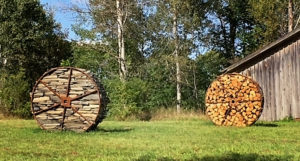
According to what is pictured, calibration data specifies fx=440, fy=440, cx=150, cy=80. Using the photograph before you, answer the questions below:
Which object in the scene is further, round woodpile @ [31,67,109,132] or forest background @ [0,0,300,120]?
forest background @ [0,0,300,120]

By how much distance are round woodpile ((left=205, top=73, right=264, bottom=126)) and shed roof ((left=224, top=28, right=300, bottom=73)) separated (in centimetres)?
478

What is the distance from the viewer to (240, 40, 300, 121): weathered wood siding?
20.7 m

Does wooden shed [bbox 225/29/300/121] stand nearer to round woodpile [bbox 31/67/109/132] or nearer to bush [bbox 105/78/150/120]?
bush [bbox 105/78/150/120]

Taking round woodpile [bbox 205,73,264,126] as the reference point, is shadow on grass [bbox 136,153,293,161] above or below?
below

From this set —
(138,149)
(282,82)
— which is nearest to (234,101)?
(282,82)

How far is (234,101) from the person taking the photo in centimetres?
1659

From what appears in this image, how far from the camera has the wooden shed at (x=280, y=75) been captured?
20.7 metres

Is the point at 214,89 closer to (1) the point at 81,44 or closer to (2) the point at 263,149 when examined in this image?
(2) the point at 263,149

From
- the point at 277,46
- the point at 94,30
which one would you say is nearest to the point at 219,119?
the point at 277,46

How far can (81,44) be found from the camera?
30.6 metres

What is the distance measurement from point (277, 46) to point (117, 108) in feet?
31.0

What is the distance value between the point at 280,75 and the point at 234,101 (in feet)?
18.1

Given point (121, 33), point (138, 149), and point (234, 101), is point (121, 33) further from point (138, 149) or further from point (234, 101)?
point (138, 149)

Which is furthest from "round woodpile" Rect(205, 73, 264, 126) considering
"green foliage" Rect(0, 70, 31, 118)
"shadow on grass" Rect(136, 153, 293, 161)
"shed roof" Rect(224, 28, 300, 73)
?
"green foliage" Rect(0, 70, 31, 118)
